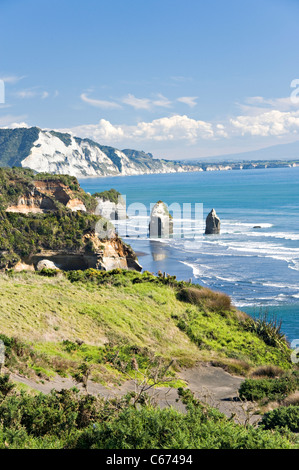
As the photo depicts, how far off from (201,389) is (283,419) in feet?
20.3

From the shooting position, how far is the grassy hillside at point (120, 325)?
54.4 ft

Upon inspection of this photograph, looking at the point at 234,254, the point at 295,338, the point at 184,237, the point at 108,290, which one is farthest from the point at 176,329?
the point at 184,237

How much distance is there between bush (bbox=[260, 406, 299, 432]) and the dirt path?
→ 2.07 ft

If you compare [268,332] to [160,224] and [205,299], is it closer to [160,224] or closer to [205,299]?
[205,299]

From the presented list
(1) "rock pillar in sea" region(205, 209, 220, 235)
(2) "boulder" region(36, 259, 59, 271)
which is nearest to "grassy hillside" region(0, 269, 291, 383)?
(2) "boulder" region(36, 259, 59, 271)

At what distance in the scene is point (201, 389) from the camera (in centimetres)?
1714

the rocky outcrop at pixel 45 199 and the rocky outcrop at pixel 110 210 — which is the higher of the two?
the rocky outcrop at pixel 45 199

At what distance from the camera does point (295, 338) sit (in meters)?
29.0

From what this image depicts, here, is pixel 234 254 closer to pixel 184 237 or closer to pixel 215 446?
pixel 184 237

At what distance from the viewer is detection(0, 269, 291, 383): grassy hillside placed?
16594mm

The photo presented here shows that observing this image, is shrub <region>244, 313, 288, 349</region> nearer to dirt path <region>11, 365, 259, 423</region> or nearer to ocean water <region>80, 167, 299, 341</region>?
ocean water <region>80, 167, 299, 341</region>

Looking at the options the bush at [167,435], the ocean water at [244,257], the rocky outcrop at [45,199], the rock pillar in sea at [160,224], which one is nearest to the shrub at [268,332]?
the ocean water at [244,257]

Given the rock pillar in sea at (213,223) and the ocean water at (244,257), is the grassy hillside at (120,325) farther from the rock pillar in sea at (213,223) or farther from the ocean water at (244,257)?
the rock pillar in sea at (213,223)

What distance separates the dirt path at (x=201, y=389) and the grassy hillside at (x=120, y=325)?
0.56 metres
